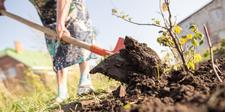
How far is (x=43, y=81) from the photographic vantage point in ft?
33.2

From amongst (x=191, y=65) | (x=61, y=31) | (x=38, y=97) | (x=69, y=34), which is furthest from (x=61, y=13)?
(x=191, y=65)

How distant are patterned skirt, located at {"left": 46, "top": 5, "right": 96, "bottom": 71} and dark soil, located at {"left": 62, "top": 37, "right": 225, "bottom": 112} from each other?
5.49 feet

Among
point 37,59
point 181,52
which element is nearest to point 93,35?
point 181,52

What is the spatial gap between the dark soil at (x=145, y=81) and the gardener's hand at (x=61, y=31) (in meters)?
1.37

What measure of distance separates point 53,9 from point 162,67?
2187mm

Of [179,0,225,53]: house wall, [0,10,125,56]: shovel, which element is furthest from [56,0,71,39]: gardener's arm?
[179,0,225,53]: house wall

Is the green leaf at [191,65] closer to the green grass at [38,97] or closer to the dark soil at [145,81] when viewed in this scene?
the dark soil at [145,81]

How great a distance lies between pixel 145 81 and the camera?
252 centimetres

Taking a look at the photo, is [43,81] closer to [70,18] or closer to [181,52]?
[70,18]

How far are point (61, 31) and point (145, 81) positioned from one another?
1968mm

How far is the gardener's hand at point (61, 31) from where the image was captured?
4.24m

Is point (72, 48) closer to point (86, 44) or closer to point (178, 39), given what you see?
point (86, 44)

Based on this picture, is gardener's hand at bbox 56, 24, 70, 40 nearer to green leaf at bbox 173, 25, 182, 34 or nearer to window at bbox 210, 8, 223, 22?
green leaf at bbox 173, 25, 182, 34

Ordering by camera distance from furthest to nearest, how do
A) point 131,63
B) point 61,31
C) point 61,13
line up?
point 61,31 → point 61,13 → point 131,63
